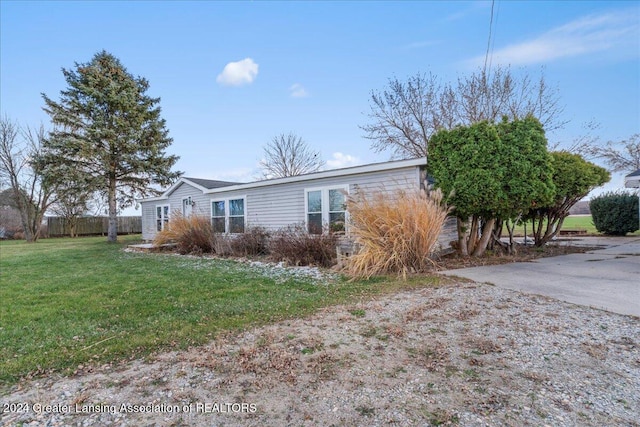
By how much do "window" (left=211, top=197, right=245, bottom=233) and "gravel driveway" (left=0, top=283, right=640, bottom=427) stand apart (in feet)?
32.5

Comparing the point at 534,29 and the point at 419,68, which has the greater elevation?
the point at 419,68

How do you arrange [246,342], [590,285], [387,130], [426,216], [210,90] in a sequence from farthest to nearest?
[387,130] → [210,90] → [426,216] → [590,285] → [246,342]

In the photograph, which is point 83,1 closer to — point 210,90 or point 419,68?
point 210,90

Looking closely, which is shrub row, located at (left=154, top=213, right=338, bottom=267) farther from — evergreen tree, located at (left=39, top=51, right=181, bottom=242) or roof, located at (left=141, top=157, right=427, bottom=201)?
evergreen tree, located at (left=39, top=51, right=181, bottom=242)

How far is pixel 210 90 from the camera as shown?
12.8m

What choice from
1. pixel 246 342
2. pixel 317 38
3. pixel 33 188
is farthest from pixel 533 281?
pixel 33 188

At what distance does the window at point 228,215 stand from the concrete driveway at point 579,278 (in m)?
8.73

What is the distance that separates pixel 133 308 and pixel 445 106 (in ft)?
52.8

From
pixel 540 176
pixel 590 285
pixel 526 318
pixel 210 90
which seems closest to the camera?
pixel 526 318

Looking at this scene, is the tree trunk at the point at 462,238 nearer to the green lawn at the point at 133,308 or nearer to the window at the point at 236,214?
the green lawn at the point at 133,308

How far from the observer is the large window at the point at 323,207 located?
31.7 feet

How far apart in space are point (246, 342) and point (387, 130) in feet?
51.9

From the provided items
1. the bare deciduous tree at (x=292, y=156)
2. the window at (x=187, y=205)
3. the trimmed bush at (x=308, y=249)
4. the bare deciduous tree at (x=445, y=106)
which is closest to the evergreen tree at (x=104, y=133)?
the window at (x=187, y=205)

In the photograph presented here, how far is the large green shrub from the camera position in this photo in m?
14.1
